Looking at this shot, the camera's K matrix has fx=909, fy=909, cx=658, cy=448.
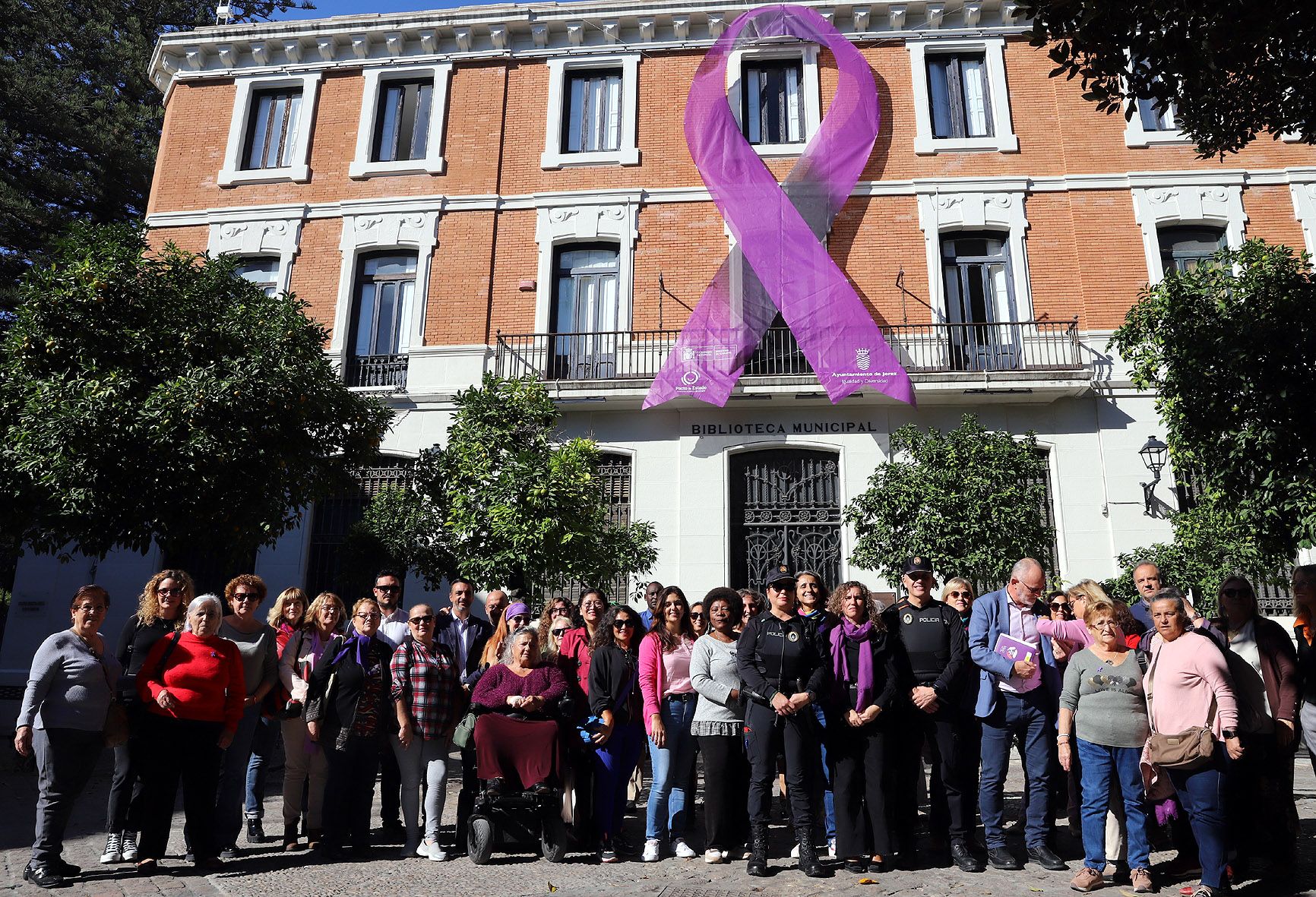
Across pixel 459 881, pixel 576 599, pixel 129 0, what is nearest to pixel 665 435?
pixel 576 599

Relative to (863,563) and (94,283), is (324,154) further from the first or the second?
(863,563)

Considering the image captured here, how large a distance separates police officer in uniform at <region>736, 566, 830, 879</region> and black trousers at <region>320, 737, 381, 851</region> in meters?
2.52

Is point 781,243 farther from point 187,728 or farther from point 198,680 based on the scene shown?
point 187,728

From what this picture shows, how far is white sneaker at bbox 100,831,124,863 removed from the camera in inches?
222

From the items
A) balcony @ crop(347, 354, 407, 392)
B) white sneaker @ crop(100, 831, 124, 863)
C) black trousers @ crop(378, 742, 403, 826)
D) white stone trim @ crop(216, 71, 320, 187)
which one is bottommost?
white sneaker @ crop(100, 831, 124, 863)

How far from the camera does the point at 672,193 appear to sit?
15812 millimetres

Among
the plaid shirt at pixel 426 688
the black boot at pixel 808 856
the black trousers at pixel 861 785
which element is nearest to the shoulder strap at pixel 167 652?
the plaid shirt at pixel 426 688

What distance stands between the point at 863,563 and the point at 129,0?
23843 mm

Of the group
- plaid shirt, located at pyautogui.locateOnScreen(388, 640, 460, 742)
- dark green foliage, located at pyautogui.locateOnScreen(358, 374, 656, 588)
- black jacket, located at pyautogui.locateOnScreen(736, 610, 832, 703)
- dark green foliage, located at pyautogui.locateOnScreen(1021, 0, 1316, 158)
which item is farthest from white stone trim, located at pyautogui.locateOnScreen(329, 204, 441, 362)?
black jacket, located at pyautogui.locateOnScreen(736, 610, 832, 703)

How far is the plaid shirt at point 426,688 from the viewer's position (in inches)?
240

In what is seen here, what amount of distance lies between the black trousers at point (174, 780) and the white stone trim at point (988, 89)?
46.9 feet

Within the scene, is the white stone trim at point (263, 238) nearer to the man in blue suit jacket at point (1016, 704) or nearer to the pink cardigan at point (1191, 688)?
the man in blue suit jacket at point (1016, 704)

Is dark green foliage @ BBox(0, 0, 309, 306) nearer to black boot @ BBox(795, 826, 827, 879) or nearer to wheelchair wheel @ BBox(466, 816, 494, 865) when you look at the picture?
wheelchair wheel @ BBox(466, 816, 494, 865)

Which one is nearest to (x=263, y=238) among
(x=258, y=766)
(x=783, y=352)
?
(x=783, y=352)
